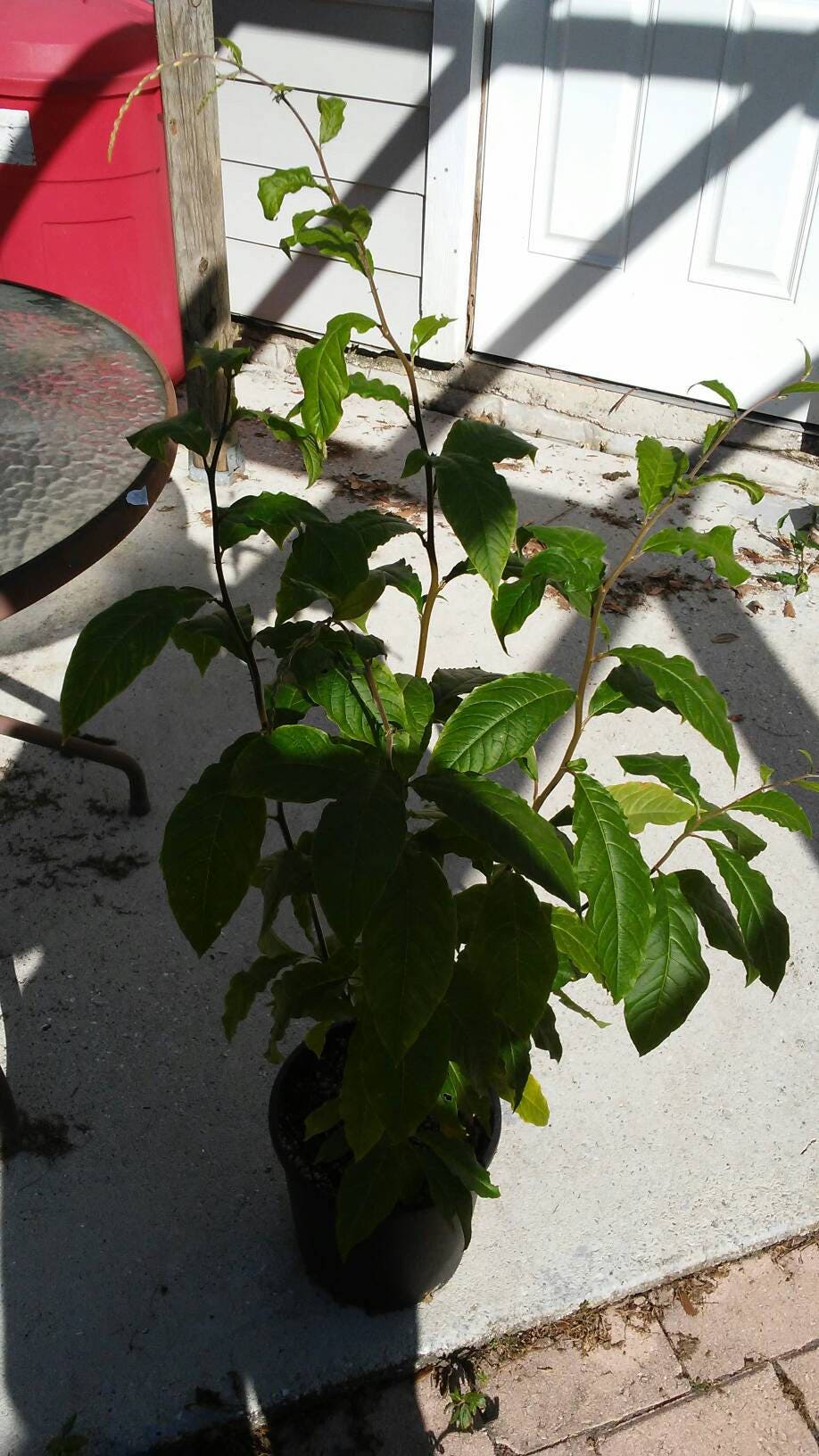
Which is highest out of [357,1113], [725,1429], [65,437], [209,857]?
[65,437]

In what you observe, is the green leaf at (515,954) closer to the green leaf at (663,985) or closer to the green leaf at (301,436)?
the green leaf at (663,985)

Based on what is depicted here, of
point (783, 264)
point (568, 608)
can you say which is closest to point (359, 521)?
point (568, 608)

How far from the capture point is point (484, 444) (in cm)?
123

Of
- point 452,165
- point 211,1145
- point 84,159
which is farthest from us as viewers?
point 452,165

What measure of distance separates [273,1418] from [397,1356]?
190 millimetres

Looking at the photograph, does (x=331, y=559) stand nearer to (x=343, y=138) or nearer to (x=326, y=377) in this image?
(x=326, y=377)

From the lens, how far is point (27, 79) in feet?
11.3

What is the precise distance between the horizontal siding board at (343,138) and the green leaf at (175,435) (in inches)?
124

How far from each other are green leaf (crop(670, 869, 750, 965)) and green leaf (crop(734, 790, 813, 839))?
0.32 feet

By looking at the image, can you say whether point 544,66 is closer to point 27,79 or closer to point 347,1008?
point 27,79

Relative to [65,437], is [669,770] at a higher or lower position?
lower

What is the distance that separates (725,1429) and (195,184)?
123 inches

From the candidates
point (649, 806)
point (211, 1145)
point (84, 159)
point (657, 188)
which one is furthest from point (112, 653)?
point (657, 188)

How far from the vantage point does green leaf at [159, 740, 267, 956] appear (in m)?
1.20
